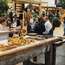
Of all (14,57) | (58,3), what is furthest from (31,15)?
(14,57)

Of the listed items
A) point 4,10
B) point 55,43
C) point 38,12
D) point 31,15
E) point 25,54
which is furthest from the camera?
point 38,12

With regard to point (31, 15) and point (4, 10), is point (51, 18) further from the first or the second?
point (4, 10)

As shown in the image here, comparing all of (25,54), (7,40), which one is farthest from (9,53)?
(7,40)

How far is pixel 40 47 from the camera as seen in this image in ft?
11.5

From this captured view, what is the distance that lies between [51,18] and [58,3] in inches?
212

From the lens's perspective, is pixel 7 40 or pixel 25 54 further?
pixel 7 40

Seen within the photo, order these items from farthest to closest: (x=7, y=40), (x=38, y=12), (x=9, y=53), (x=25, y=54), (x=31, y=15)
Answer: (x=38, y=12) → (x=31, y=15) → (x=7, y=40) → (x=25, y=54) → (x=9, y=53)

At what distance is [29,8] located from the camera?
12.6m

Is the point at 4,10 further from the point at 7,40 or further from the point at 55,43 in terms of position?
the point at 7,40

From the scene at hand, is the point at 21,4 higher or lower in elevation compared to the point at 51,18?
higher

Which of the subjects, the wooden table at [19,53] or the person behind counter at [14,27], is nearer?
the wooden table at [19,53]

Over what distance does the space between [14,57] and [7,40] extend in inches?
27.7

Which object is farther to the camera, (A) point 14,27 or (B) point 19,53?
(A) point 14,27

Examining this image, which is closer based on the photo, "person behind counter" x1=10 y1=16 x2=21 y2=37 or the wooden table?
the wooden table
